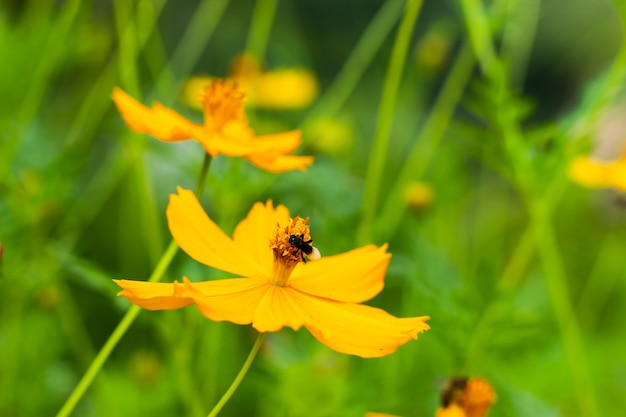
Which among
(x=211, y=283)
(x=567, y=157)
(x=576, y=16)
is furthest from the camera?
(x=576, y=16)

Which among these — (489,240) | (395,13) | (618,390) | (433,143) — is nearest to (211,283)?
(433,143)

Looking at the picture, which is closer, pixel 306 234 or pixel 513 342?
pixel 306 234

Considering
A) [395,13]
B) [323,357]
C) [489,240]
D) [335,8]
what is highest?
[335,8]

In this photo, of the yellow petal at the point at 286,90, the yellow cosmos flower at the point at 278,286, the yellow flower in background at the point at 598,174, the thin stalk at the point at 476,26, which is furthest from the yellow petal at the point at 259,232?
the yellow petal at the point at 286,90

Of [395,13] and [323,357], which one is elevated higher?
[395,13]

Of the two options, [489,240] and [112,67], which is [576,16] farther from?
[112,67]

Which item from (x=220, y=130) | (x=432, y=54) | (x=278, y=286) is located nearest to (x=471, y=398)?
(x=278, y=286)

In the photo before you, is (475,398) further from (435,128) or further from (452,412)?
(435,128)
